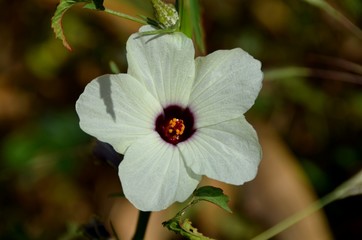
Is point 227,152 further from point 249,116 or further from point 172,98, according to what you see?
point 249,116

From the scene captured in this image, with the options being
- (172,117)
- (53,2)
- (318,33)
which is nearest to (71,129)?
(53,2)

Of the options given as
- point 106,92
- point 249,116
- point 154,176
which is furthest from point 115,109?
point 249,116

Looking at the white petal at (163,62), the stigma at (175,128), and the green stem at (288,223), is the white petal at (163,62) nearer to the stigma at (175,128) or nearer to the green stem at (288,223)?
the stigma at (175,128)

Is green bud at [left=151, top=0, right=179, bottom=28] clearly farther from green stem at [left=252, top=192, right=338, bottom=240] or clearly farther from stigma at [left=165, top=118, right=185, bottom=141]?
green stem at [left=252, top=192, right=338, bottom=240]

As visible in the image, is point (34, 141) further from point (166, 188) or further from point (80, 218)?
point (166, 188)

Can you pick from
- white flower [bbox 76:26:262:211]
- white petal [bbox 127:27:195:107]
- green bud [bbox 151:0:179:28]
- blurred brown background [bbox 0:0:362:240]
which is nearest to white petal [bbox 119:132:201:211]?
white flower [bbox 76:26:262:211]
